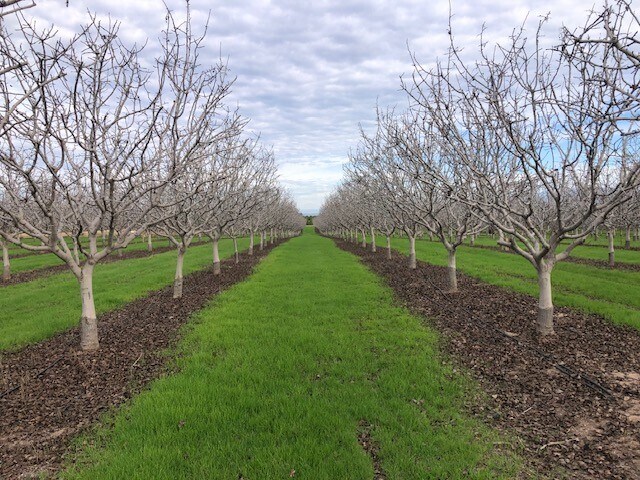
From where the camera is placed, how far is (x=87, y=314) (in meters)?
6.90

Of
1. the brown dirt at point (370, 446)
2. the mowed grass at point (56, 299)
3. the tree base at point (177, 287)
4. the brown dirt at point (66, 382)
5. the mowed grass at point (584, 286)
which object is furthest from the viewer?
the tree base at point (177, 287)

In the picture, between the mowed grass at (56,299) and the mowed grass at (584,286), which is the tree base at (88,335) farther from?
the mowed grass at (584,286)

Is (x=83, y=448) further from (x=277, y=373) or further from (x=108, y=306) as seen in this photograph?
(x=108, y=306)

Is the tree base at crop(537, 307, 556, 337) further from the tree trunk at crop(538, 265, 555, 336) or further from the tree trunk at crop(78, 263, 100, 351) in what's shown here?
the tree trunk at crop(78, 263, 100, 351)

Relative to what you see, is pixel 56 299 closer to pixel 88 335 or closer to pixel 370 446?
pixel 88 335

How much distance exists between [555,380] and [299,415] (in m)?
3.93

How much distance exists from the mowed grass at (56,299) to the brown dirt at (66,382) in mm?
736

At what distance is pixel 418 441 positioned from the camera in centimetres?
419

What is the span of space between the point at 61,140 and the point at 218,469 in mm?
4805

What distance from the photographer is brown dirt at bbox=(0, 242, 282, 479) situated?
13.6 feet

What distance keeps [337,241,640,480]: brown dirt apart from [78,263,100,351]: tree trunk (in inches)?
264

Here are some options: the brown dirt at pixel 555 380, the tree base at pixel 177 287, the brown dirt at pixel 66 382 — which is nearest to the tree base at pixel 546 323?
the brown dirt at pixel 555 380

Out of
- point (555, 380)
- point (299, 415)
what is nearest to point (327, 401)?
point (299, 415)

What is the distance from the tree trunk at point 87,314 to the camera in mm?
6855
